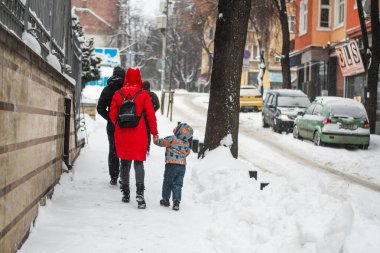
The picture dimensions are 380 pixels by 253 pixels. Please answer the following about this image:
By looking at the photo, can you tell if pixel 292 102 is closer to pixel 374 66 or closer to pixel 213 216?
pixel 374 66

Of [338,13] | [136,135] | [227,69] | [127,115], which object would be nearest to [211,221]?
[136,135]

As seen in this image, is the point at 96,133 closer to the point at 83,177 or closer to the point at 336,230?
the point at 83,177

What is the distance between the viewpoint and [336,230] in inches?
183

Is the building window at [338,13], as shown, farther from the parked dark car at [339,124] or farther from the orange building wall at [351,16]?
the parked dark car at [339,124]

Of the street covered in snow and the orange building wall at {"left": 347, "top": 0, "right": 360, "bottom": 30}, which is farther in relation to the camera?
the orange building wall at {"left": 347, "top": 0, "right": 360, "bottom": 30}

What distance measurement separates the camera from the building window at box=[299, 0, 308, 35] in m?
35.0

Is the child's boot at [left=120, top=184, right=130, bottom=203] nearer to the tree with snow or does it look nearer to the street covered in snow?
the street covered in snow

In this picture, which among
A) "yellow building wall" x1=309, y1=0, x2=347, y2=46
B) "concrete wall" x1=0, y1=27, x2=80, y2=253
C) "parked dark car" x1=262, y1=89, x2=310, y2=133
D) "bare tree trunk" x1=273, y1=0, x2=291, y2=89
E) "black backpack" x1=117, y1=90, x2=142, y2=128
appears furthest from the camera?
"yellow building wall" x1=309, y1=0, x2=347, y2=46

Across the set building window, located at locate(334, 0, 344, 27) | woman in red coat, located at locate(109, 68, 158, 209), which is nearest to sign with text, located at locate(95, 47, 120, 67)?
building window, located at locate(334, 0, 344, 27)

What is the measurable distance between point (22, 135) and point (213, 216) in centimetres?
277

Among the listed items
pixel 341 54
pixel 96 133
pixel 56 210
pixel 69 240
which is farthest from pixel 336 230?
pixel 341 54

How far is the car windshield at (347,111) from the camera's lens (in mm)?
17891

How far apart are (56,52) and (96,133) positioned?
31.7 feet

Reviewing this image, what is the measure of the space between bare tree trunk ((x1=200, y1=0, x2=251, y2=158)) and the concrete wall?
4.24 meters
